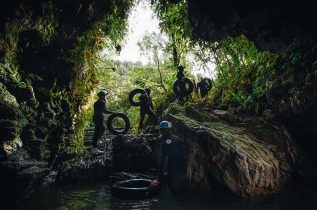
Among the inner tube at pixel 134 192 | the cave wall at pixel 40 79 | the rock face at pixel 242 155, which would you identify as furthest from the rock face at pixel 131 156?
the inner tube at pixel 134 192

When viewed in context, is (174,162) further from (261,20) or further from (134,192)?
(261,20)

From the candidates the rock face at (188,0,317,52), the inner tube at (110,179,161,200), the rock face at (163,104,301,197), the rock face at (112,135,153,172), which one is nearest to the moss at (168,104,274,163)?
the rock face at (163,104,301,197)

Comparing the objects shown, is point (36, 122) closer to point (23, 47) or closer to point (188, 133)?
point (23, 47)

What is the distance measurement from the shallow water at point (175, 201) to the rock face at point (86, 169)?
98cm

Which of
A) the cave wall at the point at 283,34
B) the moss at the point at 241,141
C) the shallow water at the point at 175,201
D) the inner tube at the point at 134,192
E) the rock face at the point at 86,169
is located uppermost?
the cave wall at the point at 283,34

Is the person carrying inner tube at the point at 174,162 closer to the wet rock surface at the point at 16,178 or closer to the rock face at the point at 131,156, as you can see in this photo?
the rock face at the point at 131,156

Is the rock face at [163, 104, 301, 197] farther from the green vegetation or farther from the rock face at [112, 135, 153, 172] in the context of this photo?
the rock face at [112, 135, 153, 172]

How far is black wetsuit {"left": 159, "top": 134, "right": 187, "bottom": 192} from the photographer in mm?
4711

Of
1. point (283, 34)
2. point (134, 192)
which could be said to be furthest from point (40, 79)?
point (283, 34)

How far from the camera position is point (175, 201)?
14.2 ft

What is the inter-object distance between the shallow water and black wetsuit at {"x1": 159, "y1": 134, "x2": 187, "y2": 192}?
0.30 meters

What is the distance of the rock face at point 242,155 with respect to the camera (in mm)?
4172

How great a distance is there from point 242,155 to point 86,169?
4.87m

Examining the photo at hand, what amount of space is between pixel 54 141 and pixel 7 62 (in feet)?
10.4
